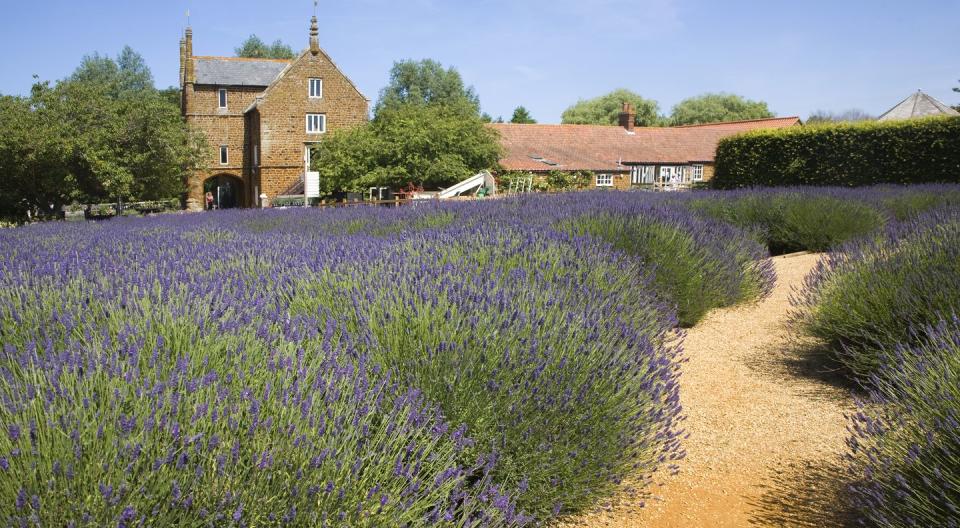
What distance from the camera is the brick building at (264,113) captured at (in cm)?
3353

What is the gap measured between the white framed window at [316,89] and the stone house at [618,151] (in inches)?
335

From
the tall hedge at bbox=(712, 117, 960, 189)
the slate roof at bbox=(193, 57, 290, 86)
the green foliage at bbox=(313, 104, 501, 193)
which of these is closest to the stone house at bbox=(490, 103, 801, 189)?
the green foliage at bbox=(313, 104, 501, 193)

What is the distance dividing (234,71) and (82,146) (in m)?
16.3

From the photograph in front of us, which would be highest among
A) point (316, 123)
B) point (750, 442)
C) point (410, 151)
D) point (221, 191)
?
point (316, 123)

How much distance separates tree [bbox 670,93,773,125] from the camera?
197 feet

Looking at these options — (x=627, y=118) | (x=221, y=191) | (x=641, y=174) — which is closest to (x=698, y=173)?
(x=641, y=174)

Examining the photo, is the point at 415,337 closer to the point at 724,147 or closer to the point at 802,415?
the point at 802,415

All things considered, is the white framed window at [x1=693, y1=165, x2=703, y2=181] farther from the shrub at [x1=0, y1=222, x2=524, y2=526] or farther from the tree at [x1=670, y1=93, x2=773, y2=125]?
the shrub at [x1=0, y1=222, x2=524, y2=526]

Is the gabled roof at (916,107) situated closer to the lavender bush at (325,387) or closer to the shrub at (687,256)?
the shrub at (687,256)

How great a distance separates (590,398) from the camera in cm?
302

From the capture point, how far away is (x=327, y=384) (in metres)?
2.35

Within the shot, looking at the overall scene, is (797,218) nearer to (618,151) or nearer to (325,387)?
(325,387)

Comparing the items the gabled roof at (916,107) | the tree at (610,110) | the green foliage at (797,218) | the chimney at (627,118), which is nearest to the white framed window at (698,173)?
the chimney at (627,118)

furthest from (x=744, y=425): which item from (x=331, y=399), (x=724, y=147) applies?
(x=724, y=147)
